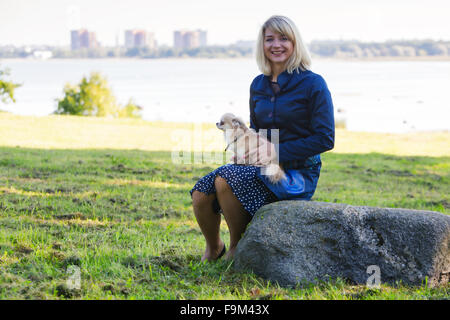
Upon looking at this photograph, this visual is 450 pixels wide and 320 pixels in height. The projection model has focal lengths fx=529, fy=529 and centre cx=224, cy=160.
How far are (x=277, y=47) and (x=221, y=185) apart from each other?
1216 mm

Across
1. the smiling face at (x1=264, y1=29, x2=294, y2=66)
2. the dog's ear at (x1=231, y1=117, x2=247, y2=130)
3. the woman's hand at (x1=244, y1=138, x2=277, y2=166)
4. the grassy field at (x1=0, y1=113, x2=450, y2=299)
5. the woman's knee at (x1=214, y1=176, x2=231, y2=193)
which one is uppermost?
the smiling face at (x1=264, y1=29, x2=294, y2=66)

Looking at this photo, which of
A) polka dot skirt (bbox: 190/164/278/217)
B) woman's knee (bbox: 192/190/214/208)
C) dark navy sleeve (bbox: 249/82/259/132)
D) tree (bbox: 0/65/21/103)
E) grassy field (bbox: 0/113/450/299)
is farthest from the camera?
tree (bbox: 0/65/21/103)

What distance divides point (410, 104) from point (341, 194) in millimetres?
25961

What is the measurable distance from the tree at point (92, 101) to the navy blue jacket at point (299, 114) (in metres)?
31.2

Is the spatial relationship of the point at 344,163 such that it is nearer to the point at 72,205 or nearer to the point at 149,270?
the point at 72,205

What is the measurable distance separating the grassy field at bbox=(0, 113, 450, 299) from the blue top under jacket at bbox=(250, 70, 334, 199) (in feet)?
2.96

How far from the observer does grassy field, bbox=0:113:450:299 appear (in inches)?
149

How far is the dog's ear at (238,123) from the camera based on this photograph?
13.1 feet

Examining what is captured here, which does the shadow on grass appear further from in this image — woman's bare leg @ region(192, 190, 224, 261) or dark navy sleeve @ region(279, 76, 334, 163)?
dark navy sleeve @ region(279, 76, 334, 163)

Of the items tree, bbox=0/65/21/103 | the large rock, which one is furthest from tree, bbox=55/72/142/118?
the large rock

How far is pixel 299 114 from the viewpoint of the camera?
4.16 m

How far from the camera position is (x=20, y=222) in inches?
231
